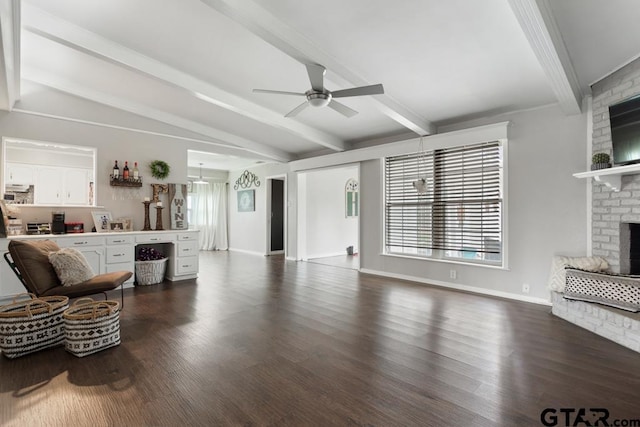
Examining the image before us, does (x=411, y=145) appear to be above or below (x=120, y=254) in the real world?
above

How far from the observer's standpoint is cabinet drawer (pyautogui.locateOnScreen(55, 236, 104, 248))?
4.39m

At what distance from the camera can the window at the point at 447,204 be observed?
4742mm

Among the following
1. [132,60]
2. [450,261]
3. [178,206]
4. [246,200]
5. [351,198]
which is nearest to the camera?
[132,60]

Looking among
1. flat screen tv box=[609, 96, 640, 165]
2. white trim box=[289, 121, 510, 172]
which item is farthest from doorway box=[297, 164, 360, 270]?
flat screen tv box=[609, 96, 640, 165]

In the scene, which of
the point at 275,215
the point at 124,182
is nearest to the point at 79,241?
the point at 124,182

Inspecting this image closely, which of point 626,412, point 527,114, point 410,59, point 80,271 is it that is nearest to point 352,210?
point 527,114

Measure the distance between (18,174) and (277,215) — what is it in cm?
541

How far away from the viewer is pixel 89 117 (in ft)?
16.7

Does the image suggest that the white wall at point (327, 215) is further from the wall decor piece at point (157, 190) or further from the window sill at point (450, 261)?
the wall decor piece at point (157, 190)

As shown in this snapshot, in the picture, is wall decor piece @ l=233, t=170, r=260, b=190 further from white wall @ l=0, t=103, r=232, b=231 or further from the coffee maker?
the coffee maker

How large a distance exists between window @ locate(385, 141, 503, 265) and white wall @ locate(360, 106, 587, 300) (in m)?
0.22

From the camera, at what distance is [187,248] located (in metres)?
5.66

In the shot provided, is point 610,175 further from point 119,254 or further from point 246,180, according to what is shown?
point 246,180

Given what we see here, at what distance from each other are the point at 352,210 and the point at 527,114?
5654 millimetres
